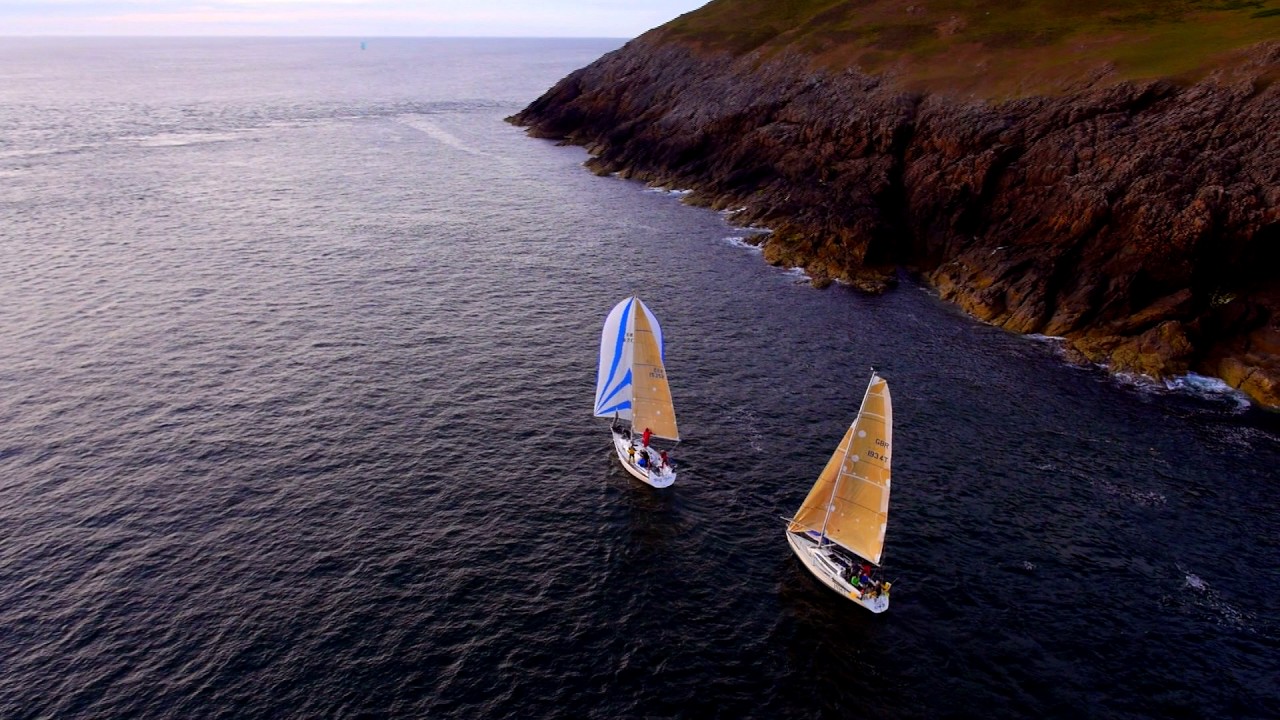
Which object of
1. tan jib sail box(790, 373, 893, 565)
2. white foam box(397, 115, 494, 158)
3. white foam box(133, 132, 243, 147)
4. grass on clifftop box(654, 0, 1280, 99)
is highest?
grass on clifftop box(654, 0, 1280, 99)

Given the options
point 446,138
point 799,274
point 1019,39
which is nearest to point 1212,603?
point 799,274

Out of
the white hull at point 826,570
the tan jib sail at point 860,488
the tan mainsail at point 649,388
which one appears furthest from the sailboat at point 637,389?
the tan jib sail at point 860,488

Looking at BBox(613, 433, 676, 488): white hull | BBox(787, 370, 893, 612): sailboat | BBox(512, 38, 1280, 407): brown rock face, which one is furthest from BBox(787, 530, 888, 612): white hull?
BBox(512, 38, 1280, 407): brown rock face

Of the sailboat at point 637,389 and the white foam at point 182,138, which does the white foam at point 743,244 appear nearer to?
the sailboat at point 637,389

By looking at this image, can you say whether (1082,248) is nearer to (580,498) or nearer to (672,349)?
(672,349)

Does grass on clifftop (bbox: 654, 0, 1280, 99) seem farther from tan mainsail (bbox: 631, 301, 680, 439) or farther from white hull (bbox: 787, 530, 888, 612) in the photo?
white hull (bbox: 787, 530, 888, 612)

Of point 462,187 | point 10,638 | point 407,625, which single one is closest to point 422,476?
point 407,625

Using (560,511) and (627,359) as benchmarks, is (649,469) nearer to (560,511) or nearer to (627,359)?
(560,511)
